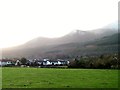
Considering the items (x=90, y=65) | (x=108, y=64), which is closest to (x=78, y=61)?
(x=90, y=65)

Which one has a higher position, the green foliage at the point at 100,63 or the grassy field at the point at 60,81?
the green foliage at the point at 100,63

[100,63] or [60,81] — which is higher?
[100,63]

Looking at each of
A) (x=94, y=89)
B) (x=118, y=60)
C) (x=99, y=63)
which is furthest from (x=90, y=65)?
(x=94, y=89)

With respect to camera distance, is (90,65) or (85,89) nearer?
(85,89)

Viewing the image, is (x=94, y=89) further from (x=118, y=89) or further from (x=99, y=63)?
(x=99, y=63)

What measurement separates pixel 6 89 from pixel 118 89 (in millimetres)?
7390

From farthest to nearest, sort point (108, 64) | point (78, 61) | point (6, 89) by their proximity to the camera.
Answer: point (78, 61) → point (108, 64) → point (6, 89)

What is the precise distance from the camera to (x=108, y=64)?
263ft

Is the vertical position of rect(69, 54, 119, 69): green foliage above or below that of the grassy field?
above

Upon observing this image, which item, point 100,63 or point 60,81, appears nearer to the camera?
point 60,81

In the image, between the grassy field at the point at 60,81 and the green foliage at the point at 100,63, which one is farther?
the green foliage at the point at 100,63

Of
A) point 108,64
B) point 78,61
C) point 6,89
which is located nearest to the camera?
point 6,89

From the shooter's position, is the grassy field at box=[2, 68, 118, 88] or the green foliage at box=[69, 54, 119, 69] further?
the green foliage at box=[69, 54, 119, 69]

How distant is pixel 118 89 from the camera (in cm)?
1947
